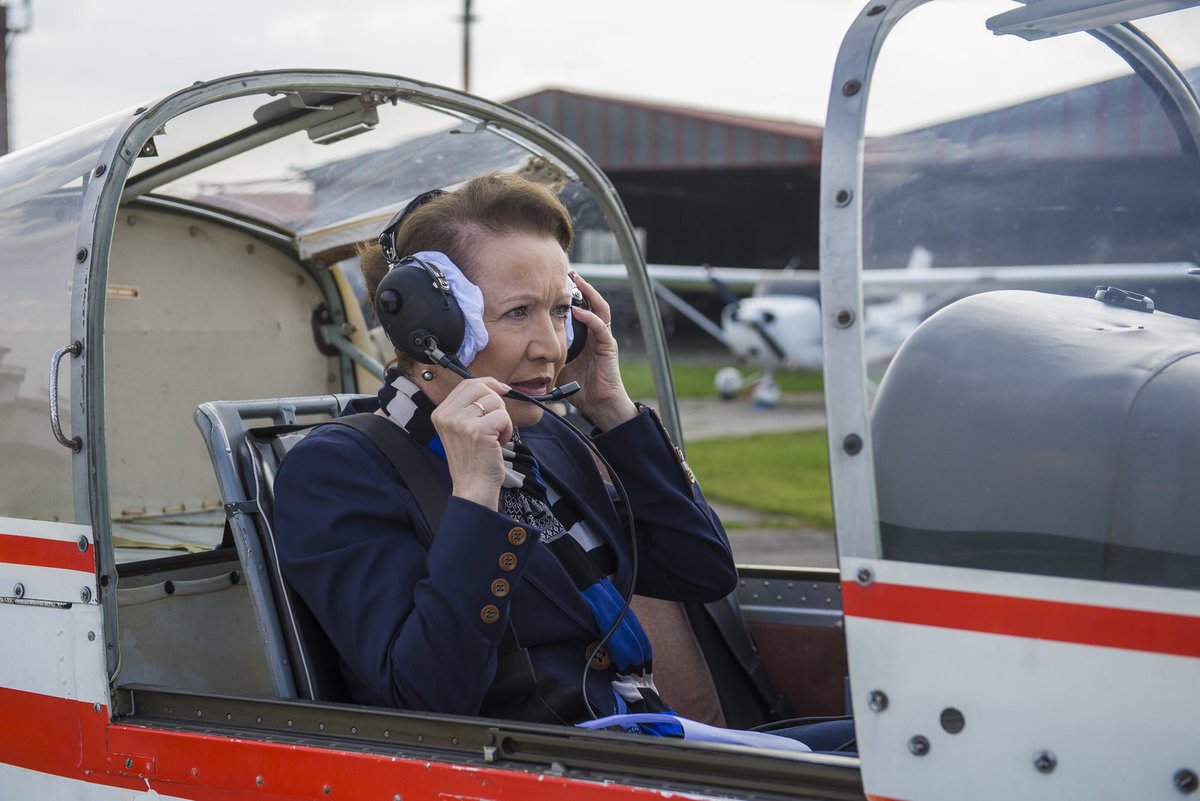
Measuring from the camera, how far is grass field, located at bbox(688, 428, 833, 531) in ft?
28.3

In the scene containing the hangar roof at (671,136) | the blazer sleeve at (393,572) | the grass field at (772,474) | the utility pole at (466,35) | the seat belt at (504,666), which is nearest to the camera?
the blazer sleeve at (393,572)

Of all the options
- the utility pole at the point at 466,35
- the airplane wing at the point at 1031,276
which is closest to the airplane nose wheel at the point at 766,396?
the utility pole at the point at 466,35

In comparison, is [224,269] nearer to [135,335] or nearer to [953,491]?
[135,335]

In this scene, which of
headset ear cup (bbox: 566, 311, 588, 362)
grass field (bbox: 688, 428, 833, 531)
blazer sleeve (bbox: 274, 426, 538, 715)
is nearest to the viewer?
blazer sleeve (bbox: 274, 426, 538, 715)

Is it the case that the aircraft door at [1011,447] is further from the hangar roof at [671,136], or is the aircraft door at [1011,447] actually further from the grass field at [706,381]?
the hangar roof at [671,136]

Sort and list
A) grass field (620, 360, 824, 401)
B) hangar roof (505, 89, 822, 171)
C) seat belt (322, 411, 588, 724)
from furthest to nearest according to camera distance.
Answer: hangar roof (505, 89, 822, 171) < grass field (620, 360, 824, 401) < seat belt (322, 411, 588, 724)

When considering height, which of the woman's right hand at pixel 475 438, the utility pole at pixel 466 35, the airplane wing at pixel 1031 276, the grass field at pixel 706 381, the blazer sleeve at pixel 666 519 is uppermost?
the utility pole at pixel 466 35

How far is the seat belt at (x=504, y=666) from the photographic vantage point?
5.30 feet

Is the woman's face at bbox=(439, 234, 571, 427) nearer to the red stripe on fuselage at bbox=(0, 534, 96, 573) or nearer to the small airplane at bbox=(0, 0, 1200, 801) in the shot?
the small airplane at bbox=(0, 0, 1200, 801)

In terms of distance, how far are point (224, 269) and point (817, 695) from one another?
189cm

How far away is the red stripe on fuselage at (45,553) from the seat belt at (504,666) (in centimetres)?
45

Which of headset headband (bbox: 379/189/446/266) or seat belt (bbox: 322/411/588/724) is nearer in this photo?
seat belt (bbox: 322/411/588/724)

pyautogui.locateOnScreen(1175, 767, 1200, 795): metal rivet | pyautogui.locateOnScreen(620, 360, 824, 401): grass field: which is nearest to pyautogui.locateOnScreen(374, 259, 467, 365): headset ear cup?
pyautogui.locateOnScreen(1175, 767, 1200, 795): metal rivet

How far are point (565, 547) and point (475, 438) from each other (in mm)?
351
